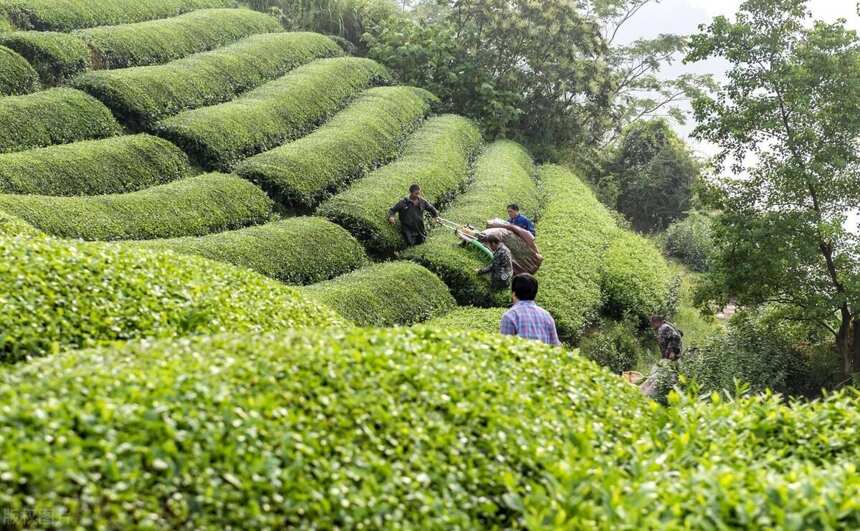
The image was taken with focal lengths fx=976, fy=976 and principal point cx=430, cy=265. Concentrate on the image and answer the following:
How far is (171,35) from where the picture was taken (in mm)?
29766

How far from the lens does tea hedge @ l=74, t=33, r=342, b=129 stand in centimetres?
2341

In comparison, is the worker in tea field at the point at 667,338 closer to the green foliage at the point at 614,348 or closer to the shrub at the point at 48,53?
the green foliage at the point at 614,348

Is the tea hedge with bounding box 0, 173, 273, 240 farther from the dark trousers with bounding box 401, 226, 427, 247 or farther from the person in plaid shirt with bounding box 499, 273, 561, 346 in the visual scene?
the person in plaid shirt with bounding box 499, 273, 561, 346

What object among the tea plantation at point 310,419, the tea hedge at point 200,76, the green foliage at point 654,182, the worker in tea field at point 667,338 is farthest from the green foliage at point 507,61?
the worker in tea field at point 667,338

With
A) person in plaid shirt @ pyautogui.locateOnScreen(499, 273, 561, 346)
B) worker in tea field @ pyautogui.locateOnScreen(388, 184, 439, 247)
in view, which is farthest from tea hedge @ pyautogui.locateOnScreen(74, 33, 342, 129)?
person in plaid shirt @ pyautogui.locateOnScreen(499, 273, 561, 346)

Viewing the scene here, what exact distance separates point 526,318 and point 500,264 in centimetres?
1002

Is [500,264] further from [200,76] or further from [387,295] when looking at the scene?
[200,76]

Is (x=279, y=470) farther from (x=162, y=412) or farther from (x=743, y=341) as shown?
(x=743, y=341)

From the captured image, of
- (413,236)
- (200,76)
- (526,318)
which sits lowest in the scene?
(413,236)

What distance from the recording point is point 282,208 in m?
22.3

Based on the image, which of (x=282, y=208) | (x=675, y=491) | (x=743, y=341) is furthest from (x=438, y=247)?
(x=675, y=491)

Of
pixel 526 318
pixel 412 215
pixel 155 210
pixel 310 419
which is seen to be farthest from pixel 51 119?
pixel 310 419

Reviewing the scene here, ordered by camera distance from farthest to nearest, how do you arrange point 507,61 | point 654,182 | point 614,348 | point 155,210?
point 654,182 → point 507,61 → point 614,348 → point 155,210

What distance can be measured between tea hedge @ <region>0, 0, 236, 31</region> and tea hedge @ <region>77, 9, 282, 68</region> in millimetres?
728
